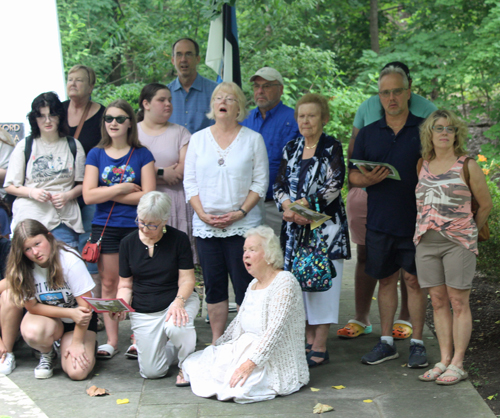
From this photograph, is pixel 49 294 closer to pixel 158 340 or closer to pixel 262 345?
pixel 158 340

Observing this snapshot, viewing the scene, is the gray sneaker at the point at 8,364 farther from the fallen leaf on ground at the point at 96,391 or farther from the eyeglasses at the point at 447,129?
the eyeglasses at the point at 447,129

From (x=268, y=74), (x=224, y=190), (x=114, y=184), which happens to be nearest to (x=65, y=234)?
(x=114, y=184)

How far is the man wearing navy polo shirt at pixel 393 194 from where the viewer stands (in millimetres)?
4191

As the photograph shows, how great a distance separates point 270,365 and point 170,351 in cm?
87

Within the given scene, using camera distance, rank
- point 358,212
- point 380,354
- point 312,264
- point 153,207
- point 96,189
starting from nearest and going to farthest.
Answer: point 153,207 < point 312,264 < point 380,354 < point 96,189 < point 358,212

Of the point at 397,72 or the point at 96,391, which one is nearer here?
the point at 96,391

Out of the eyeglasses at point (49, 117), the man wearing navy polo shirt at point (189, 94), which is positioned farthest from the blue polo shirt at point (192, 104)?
the eyeglasses at point (49, 117)

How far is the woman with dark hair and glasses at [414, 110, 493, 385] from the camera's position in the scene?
3.82m

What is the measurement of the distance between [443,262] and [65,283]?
2.57 meters

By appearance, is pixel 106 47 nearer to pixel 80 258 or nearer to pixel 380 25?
pixel 380 25

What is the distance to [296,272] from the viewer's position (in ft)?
13.7

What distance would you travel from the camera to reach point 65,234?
4.87 meters

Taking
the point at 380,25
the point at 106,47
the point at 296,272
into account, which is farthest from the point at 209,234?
the point at 380,25

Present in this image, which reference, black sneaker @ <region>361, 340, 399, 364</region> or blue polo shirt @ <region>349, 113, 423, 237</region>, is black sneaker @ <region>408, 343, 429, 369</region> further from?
blue polo shirt @ <region>349, 113, 423, 237</region>
